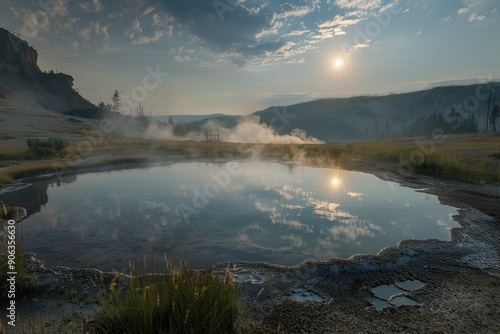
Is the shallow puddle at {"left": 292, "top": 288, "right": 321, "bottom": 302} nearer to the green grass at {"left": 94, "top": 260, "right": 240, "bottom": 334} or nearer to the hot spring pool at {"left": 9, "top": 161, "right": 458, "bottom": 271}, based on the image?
the hot spring pool at {"left": 9, "top": 161, "right": 458, "bottom": 271}

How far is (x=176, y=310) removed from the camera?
394 centimetres

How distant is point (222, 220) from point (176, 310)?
6.07 meters

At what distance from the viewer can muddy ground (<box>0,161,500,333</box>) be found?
15.3 ft

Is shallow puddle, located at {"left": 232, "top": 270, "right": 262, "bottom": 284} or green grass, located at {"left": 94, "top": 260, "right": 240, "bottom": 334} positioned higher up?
green grass, located at {"left": 94, "top": 260, "right": 240, "bottom": 334}

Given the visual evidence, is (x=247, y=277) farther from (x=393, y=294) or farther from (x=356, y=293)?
(x=393, y=294)

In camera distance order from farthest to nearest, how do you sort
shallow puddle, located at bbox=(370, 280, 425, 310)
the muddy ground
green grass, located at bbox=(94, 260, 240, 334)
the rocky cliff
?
the rocky cliff
shallow puddle, located at bbox=(370, 280, 425, 310)
the muddy ground
green grass, located at bbox=(94, 260, 240, 334)

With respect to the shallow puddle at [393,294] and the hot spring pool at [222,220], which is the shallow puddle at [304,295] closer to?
the shallow puddle at [393,294]

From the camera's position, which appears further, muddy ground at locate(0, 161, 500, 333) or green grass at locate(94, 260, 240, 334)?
muddy ground at locate(0, 161, 500, 333)

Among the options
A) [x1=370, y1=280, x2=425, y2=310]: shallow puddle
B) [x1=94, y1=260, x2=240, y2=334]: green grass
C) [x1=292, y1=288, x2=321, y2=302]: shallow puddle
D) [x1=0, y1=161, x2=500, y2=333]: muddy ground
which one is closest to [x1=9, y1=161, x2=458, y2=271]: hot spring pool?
[x1=0, y1=161, x2=500, y2=333]: muddy ground

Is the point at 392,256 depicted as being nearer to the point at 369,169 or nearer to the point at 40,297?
the point at 40,297

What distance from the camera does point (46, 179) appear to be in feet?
55.3

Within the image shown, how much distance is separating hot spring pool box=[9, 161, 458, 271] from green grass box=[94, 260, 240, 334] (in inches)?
114

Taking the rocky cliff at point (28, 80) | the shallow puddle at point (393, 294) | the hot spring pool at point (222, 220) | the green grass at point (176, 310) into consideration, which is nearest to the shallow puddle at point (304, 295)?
the shallow puddle at point (393, 294)

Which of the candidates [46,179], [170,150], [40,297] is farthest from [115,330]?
[170,150]
